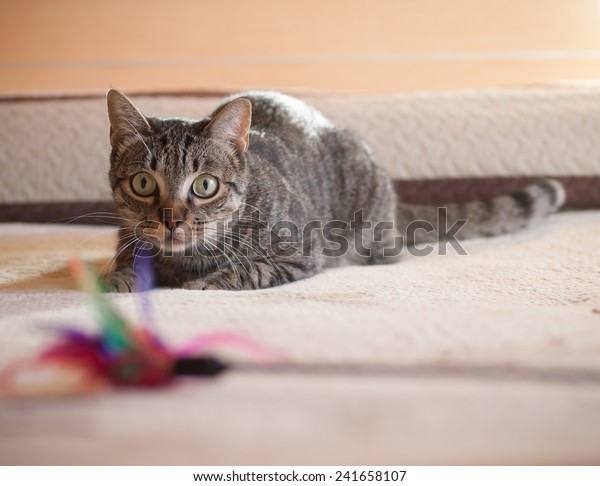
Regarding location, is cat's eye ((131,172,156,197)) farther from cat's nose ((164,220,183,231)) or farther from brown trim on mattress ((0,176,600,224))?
brown trim on mattress ((0,176,600,224))

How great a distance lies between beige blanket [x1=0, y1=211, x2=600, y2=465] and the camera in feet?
1.65

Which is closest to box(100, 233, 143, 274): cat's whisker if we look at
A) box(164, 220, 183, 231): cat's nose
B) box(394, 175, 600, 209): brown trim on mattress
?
box(164, 220, 183, 231): cat's nose

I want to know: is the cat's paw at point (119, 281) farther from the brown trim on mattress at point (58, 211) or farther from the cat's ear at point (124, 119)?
the brown trim on mattress at point (58, 211)

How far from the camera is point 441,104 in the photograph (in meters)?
1.90

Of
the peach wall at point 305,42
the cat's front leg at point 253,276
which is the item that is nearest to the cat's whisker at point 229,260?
the cat's front leg at point 253,276

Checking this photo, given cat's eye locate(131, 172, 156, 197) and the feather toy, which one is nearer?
the feather toy

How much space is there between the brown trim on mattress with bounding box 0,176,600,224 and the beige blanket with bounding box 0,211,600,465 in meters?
0.87

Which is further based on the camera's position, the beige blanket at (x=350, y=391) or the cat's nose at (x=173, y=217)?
the cat's nose at (x=173, y=217)

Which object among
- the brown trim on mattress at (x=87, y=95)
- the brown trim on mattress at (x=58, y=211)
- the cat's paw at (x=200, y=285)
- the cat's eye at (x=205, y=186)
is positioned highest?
the brown trim on mattress at (x=87, y=95)

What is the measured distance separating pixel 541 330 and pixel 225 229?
2.21 feet

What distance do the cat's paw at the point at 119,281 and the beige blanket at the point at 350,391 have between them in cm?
8

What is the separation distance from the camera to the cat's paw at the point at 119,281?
3.52 ft

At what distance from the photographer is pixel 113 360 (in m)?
0.63
